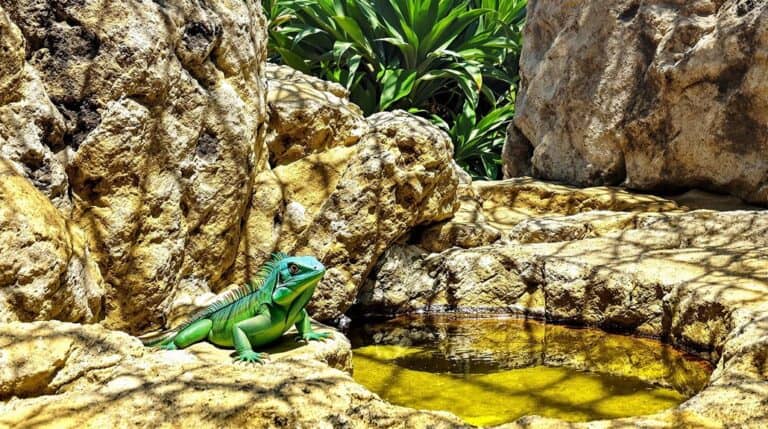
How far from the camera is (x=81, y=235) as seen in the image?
10.8 feet

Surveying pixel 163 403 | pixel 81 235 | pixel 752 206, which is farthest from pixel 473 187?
pixel 163 403

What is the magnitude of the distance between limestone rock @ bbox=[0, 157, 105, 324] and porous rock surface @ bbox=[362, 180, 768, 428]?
2527 millimetres

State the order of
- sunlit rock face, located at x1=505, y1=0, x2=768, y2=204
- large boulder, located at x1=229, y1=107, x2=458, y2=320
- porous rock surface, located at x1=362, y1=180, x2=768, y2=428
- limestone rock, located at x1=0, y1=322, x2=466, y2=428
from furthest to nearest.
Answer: sunlit rock face, located at x1=505, y1=0, x2=768, y2=204
large boulder, located at x1=229, y1=107, x2=458, y2=320
porous rock surface, located at x1=362, y1=180, x2=768, y2=428
limestone rock, located at x1=0, y1=322, x2=466, y2=428

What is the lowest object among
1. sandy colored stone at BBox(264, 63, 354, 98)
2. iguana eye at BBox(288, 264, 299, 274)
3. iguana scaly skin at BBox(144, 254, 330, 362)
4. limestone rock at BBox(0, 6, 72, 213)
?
iguana scaly skin at BBox(144, 254, 330, 362)

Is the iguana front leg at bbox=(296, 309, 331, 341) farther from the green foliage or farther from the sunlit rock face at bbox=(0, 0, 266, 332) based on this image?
the green foliage

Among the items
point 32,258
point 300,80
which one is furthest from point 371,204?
point 32,258

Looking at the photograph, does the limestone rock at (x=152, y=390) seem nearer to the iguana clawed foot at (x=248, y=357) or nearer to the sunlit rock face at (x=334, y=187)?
the iguana clawed foot at (x=248, y=357)

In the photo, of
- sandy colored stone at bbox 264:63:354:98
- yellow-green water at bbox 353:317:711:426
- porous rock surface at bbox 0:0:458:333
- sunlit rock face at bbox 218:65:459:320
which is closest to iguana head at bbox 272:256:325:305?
yellow-green water at bbox 353:317:711:426

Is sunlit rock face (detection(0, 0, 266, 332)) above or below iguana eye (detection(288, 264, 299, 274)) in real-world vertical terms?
above

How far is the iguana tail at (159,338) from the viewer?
10.6ft

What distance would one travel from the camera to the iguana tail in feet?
10.6

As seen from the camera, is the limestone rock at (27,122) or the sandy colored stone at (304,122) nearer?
the limestone rock at (27,122)

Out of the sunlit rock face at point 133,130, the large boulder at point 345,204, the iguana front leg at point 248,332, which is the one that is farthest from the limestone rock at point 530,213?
the iguana front leg at point 248,332

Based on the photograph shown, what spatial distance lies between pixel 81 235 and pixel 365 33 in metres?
6.41
